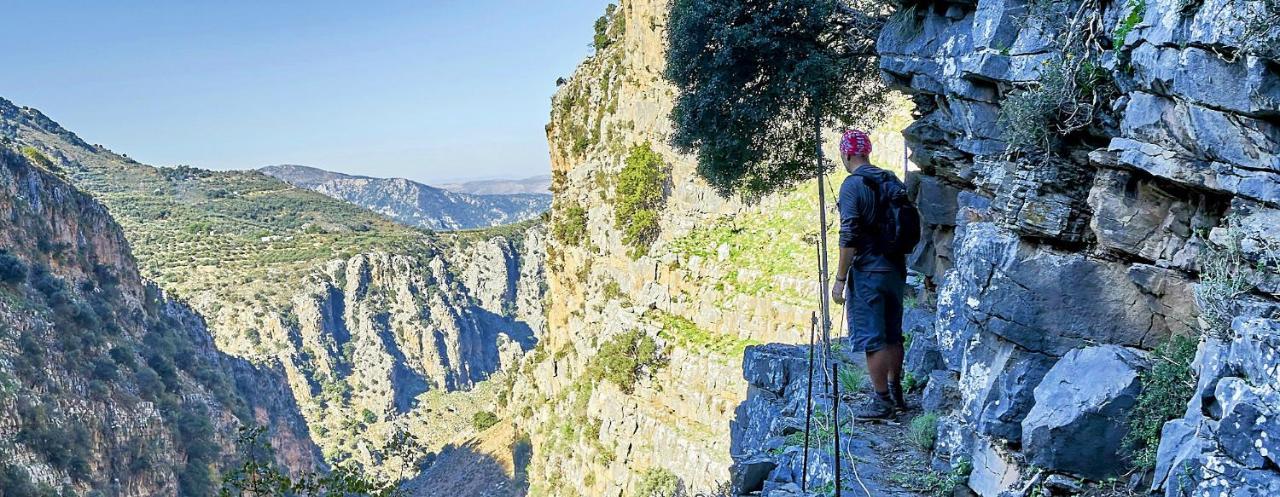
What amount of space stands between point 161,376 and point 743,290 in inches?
A: 1284

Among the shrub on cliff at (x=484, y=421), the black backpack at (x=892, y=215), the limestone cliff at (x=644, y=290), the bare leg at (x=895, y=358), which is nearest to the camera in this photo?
the black backpack at (x=892, y=215)

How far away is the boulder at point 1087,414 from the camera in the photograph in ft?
13.7

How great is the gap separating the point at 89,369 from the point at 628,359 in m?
23.4

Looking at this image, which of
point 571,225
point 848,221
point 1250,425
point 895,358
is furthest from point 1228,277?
point 571,225

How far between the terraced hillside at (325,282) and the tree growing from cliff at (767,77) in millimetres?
71891

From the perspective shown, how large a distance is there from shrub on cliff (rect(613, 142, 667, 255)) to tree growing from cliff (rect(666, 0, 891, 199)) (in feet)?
76.5

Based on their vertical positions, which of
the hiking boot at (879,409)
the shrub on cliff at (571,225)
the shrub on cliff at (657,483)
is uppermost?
the hiking boot at (879,409)

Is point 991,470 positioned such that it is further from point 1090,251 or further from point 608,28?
point 608,28

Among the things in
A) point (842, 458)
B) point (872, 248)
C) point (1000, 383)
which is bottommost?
point (842, 458)

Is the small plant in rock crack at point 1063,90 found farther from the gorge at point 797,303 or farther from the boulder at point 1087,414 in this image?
the boulder at point 1087,414

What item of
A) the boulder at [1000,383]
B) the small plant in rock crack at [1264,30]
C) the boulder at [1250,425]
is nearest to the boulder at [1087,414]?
the boulder at [1000,383]

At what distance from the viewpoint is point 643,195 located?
1454 inches

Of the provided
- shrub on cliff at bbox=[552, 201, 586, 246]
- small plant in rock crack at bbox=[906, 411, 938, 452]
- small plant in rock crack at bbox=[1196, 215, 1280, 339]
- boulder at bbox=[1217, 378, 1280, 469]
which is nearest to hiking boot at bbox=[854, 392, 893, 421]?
small plant in rock crack at bbox=[906, 411, 938, 452]

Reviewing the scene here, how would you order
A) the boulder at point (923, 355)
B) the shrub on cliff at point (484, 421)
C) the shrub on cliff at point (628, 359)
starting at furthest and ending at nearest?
the shrub on cliff at point (484, 421) < the shrub on cliff at point (628, 359) < the boulder at point (923, 355)
